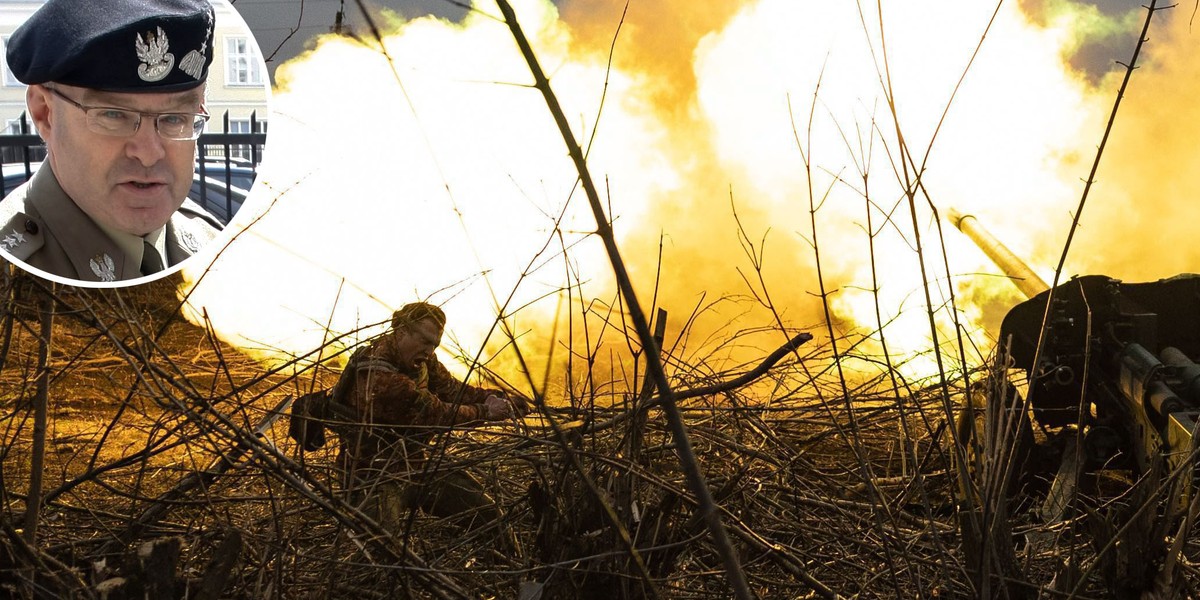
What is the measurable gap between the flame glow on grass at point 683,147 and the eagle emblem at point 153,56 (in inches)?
220

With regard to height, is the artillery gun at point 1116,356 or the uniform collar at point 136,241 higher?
the uniform collar at point 136,241

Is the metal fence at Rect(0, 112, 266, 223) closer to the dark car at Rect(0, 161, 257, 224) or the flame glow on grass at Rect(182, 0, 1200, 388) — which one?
the dark car at Rect(0, 161, 257, 224)

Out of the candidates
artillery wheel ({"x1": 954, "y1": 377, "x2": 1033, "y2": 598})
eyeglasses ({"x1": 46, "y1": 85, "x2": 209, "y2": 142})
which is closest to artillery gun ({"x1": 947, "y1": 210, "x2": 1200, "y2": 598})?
artillery wheel ({"x1": 954, "y1": 377, "x2": 1033, "y2": 598})

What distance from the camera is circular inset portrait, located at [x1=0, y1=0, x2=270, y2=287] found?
4.35 m

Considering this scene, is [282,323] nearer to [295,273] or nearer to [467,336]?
[295,273]

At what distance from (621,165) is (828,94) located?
76.2 inches

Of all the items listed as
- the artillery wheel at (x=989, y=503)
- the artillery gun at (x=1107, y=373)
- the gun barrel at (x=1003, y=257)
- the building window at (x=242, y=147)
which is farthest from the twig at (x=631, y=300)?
the building window at (x=242, y=147)

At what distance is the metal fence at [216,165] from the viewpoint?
5.50 metres

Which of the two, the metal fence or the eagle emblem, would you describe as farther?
the metal fence

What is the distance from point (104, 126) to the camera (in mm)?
4527

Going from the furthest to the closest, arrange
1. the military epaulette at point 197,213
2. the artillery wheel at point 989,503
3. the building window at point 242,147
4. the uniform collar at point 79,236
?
the building window at point 242,147 → the military epaulette at point 197,213 → the uniform collar at point 79,236 → the artillery wheel at point 989,503

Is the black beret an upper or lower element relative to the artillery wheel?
upper

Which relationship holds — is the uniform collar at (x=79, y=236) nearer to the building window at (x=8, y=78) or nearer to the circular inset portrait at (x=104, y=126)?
the circular inset portrait at (x=104, y=126)

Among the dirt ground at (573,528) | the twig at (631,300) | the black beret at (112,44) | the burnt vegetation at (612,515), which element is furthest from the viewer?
the black beret at (112,44)
